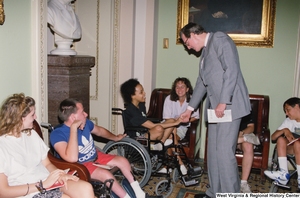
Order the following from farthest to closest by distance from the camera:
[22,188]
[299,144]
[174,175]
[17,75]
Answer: [174,175] < [299,144] < [17,75] < [22,188]

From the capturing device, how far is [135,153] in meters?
3.52

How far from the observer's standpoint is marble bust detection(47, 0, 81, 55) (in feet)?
10.8

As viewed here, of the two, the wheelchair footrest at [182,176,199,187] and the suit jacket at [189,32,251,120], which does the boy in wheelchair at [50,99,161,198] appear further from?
the suit jacket at [189,32,251,120]

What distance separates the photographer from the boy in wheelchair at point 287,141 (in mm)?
3480

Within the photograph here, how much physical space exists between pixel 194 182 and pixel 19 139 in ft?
6.37

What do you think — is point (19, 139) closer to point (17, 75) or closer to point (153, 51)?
Answer: point (17, 75)

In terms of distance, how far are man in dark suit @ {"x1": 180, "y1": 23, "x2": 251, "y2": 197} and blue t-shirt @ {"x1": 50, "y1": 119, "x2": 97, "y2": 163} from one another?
1.03m

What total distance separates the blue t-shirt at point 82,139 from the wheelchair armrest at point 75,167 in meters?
0.17

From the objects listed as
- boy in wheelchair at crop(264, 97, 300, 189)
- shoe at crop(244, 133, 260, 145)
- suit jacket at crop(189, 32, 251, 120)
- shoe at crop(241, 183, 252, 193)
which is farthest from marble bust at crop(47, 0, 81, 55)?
boy in wheelchair at crop(264, 97, 300, 189)

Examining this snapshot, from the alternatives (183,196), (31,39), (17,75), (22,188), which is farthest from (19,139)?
(183,196)

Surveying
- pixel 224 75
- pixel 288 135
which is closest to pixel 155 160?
pixel 224 75

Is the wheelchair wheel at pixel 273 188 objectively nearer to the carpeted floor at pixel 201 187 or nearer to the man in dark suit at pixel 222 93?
the carpeted floor at pixel 201 187

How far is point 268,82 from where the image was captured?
14.5 feet

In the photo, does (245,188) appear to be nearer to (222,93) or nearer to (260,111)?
(260,111)
